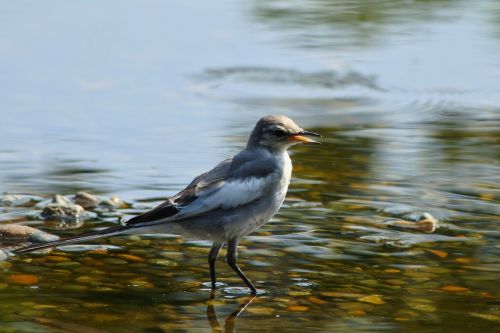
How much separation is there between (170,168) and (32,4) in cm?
698

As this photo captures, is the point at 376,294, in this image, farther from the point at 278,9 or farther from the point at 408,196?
the point at 278,9

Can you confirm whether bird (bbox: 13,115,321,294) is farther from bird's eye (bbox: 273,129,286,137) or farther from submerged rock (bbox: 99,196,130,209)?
submerged rock (bbox: 99,196,130,209)

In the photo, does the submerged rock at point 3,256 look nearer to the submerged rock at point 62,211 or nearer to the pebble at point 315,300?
the submerged rock at point 62,211

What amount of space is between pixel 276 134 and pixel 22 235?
6.10 feet

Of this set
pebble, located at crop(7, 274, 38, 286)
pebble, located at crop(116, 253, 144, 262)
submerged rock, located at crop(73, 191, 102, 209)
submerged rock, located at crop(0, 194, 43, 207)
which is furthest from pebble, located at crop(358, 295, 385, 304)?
submerged rock, located at crop(0, 194, 43, 207)

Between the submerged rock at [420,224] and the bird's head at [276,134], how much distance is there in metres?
1.32

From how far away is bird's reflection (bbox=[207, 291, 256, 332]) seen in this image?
669cm

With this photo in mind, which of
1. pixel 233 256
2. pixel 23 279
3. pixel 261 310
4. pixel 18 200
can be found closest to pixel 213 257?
pixel 233 256

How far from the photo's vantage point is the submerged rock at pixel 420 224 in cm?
873

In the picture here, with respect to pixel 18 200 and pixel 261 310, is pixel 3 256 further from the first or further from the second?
pixel 261 310

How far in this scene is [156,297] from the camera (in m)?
7.13

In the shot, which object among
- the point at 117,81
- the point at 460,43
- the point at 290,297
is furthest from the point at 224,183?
the point at 460,43

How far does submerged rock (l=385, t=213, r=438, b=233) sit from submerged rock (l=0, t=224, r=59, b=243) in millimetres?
2383

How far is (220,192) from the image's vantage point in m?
7.48
